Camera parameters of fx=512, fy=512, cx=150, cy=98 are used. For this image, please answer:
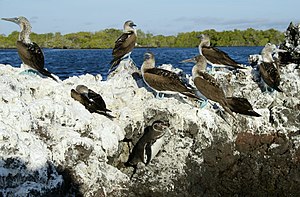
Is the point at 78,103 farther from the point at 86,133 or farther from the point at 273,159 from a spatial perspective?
the point at 273,159

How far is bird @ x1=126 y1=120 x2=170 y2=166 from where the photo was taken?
7823mm

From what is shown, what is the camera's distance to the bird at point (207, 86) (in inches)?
345

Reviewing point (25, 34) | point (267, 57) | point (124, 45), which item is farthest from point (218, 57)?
point (25, 34)

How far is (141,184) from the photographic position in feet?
24.7

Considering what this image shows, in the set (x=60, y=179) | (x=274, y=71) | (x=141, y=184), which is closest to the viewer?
(x=60, y=179)

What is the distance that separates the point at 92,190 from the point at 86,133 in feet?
3.37

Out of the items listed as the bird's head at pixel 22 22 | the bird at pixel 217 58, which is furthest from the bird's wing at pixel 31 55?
the bird at pixel 217 58

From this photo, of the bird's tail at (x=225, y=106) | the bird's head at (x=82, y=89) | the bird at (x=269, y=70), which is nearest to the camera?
the bird's head at (x=82, y=89)

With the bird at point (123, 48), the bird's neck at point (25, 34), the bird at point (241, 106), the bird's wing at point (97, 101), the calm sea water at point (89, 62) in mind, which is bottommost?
the calm sea water at point (89, 62)

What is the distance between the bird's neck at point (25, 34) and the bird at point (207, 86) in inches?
128

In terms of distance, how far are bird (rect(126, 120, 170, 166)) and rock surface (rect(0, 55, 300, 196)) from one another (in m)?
0.12

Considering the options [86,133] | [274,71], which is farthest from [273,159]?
[86,133]

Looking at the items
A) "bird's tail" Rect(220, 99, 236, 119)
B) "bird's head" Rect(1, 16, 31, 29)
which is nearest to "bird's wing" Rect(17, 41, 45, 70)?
"bird's head" Rect(1, 16, 31, 29)

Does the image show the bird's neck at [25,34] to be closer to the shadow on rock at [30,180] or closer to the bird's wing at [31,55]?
the bird's wing at [31,55]
